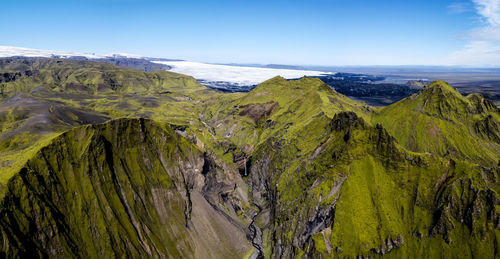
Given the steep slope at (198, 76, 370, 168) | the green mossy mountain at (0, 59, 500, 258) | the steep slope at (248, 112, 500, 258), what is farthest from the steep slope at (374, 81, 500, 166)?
the steep slope at (248, 112, 500, 258)

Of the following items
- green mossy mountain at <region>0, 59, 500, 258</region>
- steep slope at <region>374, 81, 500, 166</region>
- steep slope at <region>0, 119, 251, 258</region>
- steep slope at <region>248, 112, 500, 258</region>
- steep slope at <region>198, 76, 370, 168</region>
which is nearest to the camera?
steep slope at <region>0, 119, 251, 258</region>

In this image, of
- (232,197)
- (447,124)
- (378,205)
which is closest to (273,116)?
(232,197)

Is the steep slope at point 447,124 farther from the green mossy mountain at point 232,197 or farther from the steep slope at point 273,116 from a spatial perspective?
the steep slope at point 273,116

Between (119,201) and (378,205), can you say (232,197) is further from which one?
(378,205)

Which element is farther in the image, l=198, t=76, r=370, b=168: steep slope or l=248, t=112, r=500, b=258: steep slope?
l=198, t=76, r=370, b=168: steep slope

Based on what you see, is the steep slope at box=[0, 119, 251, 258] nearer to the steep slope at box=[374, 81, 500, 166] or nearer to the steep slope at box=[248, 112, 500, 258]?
the steep slope at box=[248, 112, 500, 258]

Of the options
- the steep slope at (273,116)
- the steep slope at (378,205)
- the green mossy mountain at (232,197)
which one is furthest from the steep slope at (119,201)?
the steep slope at (273,116)
